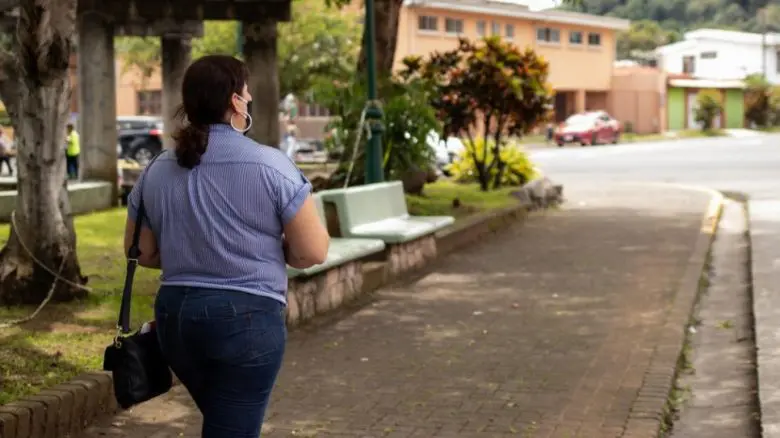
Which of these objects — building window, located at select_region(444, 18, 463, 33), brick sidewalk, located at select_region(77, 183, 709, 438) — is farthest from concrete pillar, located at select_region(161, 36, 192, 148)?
building window, located at select_region(444, 18, 463, 33)

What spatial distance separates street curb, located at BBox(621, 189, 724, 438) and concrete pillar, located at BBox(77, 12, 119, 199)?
8159 mm

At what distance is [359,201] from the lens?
11.6m

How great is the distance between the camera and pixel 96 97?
1827 cm

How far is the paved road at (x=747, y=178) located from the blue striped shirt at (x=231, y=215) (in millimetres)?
3316

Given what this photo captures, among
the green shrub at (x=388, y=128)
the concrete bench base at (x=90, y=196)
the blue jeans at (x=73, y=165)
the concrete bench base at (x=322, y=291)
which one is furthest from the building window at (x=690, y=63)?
the concrete bench base at (x=322, y=291)

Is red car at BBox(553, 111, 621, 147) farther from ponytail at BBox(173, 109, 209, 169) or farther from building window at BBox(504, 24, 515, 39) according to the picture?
ponytail at BBox(173, 109, 209, 169)

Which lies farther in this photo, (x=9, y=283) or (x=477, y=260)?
(x=477, y=260)

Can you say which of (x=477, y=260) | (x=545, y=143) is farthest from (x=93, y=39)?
(x=545, y=143)

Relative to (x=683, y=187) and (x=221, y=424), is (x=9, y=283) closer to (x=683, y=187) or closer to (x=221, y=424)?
(x=221, y=424)

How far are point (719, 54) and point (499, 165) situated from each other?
246 feet

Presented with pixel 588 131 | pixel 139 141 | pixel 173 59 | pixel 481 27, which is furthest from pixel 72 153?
pixel 481 27

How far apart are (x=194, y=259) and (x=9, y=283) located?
205 inches

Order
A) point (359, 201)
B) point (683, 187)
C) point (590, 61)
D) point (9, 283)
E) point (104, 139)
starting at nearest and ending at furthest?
1. point (9, 283)
2. point (359, 201)
3. point (104, 139)
4. point (683, 187)
5. point (590, 61)

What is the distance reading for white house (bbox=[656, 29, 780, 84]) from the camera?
91.8m
